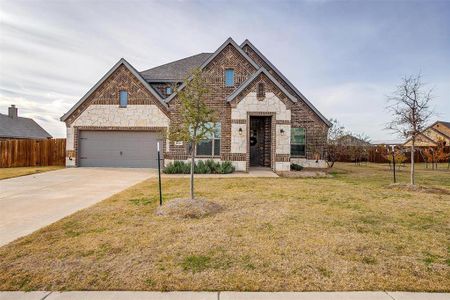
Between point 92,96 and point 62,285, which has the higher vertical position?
point 92,96

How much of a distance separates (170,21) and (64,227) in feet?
39.3

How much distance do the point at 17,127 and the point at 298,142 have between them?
36.5m

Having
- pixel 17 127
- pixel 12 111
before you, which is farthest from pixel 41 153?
pixel 12 111

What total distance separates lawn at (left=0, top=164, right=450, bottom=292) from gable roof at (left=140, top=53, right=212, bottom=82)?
13332 mm

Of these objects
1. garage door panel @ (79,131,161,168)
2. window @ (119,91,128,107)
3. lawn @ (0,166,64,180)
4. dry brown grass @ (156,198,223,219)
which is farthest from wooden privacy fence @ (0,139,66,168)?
dry brown grass @ (156,198,223,219)

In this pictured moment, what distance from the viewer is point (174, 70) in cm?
1923

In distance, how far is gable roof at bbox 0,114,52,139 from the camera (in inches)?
1175

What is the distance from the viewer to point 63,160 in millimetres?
18359

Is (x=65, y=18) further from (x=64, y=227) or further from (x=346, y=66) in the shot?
(x=346, y=66)

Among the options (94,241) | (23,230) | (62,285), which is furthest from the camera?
(23,230)

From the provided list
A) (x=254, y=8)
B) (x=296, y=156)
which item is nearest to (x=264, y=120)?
(x=296, y=156)

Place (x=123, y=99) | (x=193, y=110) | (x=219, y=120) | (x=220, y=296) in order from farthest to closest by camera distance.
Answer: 1. (x=123, y=99)
2. (x=219, y=120)
3. (x=193, y=110)
4. (x=220, y=296)

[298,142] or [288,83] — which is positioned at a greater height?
[288,83]

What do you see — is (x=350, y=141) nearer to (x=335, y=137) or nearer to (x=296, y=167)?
(x=335, y=137)
